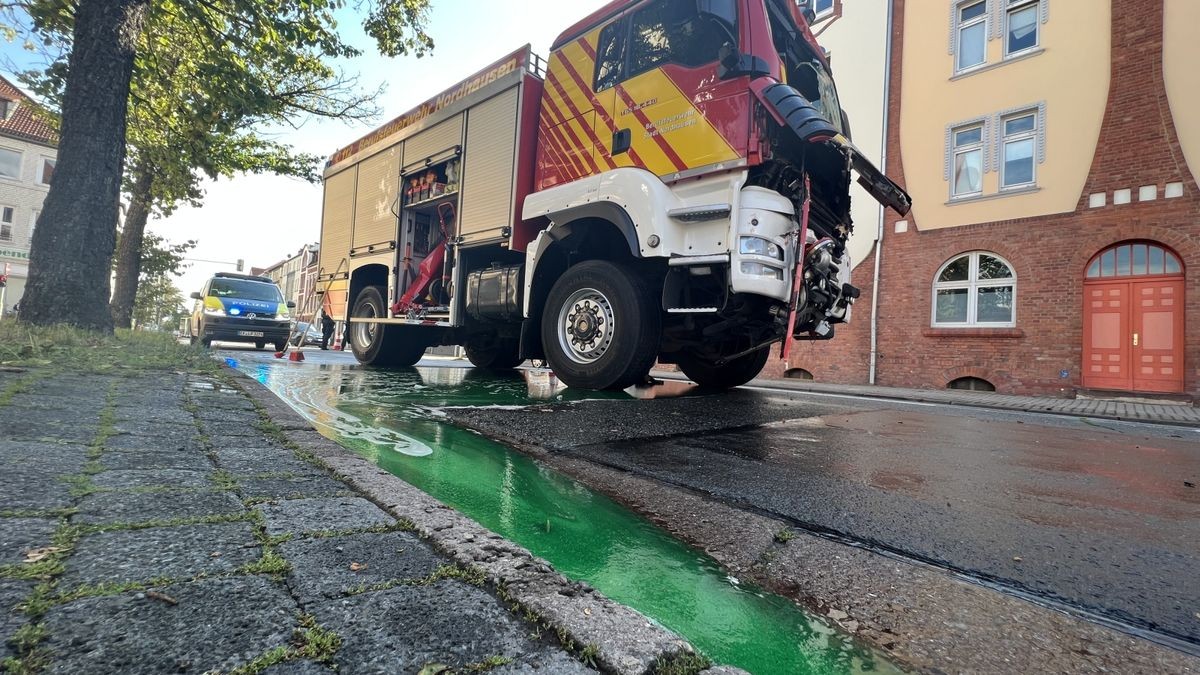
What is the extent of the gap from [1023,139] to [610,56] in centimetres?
1058

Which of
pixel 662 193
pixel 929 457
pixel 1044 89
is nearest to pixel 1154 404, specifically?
pixel 1044 89

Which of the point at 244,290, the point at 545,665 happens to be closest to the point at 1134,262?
the point at 545,665

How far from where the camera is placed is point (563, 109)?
17.5ft

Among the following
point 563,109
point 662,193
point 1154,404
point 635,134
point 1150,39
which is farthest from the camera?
point 1150,39

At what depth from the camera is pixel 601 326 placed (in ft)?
15.5

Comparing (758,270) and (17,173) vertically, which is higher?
(17,173)

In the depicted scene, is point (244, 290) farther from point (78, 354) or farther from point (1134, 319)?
point (1134, 319)

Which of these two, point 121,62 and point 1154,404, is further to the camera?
point 1154,404

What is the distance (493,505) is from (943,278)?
12696mm

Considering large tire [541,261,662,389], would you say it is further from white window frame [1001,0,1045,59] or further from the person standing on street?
white window frame [1001,0,1045,59]

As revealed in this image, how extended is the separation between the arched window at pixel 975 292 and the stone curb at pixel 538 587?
1269 cm

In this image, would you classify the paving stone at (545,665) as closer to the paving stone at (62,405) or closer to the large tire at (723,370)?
the paving stone at (62,405)

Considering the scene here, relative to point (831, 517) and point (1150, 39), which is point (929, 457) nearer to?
point (831, 517)

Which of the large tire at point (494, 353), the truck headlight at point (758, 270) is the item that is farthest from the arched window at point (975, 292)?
the truck headlight at point (758, 270)
